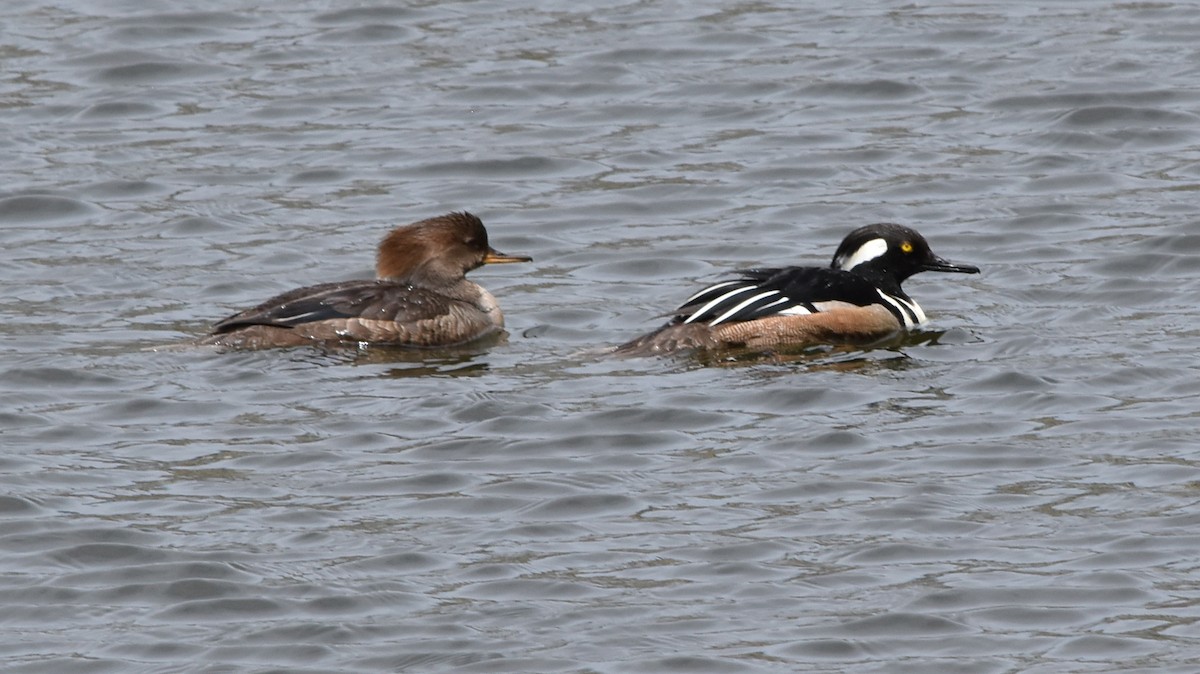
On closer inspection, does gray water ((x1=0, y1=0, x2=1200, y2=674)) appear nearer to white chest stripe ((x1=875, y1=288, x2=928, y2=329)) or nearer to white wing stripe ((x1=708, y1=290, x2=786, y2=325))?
white chest stripe ((x1=875, y1=288, x2=928, y2=329))

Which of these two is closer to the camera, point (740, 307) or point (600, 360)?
point (600, 360)

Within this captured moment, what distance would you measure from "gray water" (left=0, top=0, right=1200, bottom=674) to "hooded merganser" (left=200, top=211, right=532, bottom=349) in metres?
0.19

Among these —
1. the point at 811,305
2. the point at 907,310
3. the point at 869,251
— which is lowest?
the point at 907,310

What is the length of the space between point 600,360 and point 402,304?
132cm

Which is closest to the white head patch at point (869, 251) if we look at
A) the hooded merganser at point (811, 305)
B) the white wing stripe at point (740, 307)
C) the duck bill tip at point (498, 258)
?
the hooded merganser at point (811, 305)

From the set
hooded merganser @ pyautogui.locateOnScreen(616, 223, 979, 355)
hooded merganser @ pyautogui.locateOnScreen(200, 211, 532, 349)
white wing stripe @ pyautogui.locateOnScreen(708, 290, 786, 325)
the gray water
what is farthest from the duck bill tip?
white wing stripe @ pyautogui.locateOnScreen(708, 290, 786, 325)

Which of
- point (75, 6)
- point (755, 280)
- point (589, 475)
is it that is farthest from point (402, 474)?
point (75, 6)

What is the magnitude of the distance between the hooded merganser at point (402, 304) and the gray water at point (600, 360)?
187 millimetres

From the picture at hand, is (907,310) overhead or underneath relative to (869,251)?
underneath

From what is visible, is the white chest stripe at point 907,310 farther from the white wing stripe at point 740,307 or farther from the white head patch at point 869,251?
the white wing stripe at point 740,307

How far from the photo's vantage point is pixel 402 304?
12766mm

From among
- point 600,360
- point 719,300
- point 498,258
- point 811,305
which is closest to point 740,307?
point 719,300

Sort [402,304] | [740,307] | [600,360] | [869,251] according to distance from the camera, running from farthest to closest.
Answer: [869,251] → [402,304] → [740,307] → [600,360]

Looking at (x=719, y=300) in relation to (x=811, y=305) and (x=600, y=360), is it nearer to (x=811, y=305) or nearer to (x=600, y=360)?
(x=811, y=305)
